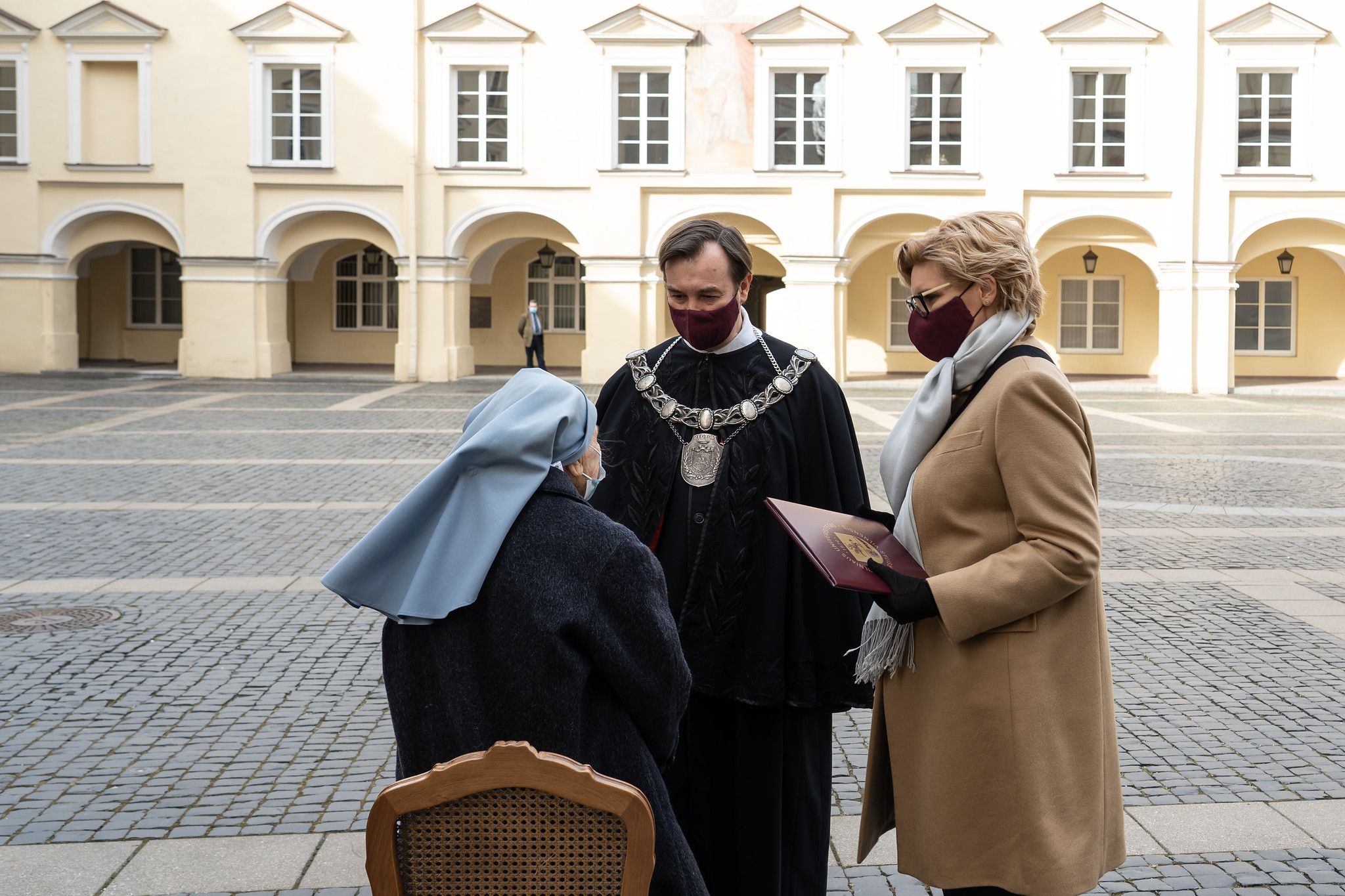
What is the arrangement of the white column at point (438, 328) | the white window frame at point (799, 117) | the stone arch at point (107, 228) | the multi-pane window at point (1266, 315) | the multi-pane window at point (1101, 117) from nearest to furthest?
the multi-pane window at point (1101, 117) < the white window frame at point (799, 117) < the stone arch at point (107, 228) < the white column at point (438, 328) < the multi-pane window at point (1266, 315)

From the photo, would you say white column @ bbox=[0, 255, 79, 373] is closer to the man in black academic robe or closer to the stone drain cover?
the stone drain cover


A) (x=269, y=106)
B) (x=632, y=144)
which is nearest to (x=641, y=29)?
(x=632, y=144)

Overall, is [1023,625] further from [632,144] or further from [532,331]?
[532,331]

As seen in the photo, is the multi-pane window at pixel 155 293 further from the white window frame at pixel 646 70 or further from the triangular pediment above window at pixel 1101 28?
the triangular pediment above window at pixel 1101 28

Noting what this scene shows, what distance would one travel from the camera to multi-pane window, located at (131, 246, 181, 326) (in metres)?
32.5

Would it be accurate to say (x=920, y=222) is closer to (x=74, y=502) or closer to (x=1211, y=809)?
(x=74, y=502)

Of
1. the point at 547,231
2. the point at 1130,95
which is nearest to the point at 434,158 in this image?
the point at 547,231

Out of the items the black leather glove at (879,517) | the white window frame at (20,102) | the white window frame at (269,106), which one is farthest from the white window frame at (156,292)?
the black leather glove at (879,517)

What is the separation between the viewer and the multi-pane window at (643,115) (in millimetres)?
27406

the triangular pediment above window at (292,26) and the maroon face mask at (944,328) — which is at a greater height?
the triangular pediment above window at (292,26)

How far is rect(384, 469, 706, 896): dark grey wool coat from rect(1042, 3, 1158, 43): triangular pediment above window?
87.5ft

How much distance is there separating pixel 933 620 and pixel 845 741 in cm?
293

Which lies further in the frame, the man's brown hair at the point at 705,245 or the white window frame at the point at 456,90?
the white window frame at the point at 456,90

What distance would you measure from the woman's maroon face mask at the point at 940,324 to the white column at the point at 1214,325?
1026 inches
